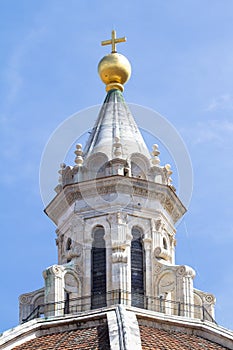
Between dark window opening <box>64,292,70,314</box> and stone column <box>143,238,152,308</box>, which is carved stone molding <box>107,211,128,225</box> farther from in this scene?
dark window opening <box>64,292,70,314</box>

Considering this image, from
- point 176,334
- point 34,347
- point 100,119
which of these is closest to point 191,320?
point 176,334

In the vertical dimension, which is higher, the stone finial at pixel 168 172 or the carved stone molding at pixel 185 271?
the stone finial at pixel 168 172

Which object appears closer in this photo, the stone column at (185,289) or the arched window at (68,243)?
the stone column at (185,289)

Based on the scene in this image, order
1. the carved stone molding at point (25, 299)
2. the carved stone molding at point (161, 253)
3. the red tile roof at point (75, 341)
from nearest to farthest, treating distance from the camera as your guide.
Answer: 1. the red tile roof at point (75, 341)
2. the carved stone molding at point (161, 253)
3. the carved stone molding at point (25, 299)

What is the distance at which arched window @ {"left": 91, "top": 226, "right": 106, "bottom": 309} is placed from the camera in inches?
2147

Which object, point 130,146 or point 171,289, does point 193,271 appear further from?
point 130,146

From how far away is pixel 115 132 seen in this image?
5866cm

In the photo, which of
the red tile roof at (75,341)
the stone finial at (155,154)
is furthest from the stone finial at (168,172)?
the red tile roof at (75,341)

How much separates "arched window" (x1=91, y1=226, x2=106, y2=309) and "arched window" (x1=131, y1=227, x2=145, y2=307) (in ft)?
2.76

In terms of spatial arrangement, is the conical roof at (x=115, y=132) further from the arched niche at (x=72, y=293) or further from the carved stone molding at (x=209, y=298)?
the carved stone molding at (x=209, y=298)

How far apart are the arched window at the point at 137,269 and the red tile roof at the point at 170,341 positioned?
10.7 feet

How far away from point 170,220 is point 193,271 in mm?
3134

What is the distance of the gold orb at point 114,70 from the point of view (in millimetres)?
60812

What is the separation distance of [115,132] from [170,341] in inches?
404
